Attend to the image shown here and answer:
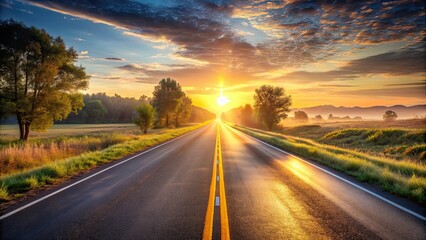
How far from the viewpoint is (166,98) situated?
65938 mm

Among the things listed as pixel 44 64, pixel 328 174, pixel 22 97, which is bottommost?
pixel 328 174

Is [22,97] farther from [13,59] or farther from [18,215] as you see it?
[18,215]

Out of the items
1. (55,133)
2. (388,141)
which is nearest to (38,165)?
(388,141)

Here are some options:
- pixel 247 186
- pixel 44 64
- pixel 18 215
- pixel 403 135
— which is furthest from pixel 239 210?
pixel 403 135

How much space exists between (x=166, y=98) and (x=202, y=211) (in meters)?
61.4

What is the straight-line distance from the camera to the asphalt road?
16.1 ft

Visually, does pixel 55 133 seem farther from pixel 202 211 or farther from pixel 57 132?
pixel 202 211

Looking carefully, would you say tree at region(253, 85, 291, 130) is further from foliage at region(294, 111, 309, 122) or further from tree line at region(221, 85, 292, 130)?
foliage at region(294, 111, 309, 122)

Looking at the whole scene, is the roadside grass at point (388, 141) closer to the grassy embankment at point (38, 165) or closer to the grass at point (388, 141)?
the grass at point (388, 141)

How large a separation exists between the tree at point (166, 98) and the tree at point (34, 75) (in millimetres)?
35109

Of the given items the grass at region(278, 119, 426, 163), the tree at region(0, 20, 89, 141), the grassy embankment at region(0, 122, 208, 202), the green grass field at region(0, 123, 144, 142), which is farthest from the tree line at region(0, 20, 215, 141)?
the grass at region(278, 119, 426, 163)

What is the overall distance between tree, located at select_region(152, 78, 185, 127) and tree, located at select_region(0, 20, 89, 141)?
35109 mm

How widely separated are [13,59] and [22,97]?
12.3ft

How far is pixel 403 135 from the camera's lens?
29.5 meters
